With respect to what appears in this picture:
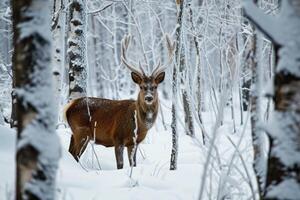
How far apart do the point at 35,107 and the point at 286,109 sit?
47.5 inches

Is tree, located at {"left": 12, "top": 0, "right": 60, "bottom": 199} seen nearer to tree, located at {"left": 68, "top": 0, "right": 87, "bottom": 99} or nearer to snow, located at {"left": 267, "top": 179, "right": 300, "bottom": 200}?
snow, located at {"left": 267, "top": 179, "right": 300, "bottom": 200}

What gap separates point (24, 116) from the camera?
2545mm

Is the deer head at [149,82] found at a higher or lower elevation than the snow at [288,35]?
higher

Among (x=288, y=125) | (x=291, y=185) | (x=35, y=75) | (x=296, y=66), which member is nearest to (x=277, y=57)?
(x=296, y=66)

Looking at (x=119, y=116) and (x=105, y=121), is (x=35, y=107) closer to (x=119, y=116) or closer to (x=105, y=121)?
(x=119, y=116)

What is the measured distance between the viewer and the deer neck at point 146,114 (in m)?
8.30

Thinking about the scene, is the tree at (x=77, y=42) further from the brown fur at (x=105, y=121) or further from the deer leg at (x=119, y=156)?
the deer leg at (x=119, y=156)

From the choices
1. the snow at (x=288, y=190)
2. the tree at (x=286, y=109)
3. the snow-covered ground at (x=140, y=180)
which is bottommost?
the snow-covered ground at (x=140, y=180)

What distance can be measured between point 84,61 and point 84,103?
0.71 meters

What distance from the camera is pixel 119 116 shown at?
8.54 m

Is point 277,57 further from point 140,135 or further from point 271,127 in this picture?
point 140,135

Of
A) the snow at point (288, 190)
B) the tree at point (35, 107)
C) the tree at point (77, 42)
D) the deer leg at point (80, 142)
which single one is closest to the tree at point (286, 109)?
the snow at point (288, 190)

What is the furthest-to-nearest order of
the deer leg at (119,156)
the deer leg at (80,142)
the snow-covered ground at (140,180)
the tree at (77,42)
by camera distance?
the deer leg at (80,142)
the tree at (77,42)
the deer leg at (119,156)
the snow-covered ground at (140,180)

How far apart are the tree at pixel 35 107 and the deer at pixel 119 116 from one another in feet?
18.0
